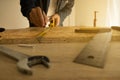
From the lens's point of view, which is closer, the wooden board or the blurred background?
the wooden board

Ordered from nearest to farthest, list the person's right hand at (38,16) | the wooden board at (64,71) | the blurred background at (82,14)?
the wooden board at (64,71)
the person's right hand at (38,16)
the blurred background at (82,14)

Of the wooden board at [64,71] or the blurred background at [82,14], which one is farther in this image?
the blurred background at [82,14]

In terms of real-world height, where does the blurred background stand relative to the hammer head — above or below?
above

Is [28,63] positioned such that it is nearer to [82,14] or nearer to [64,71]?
[64,71]

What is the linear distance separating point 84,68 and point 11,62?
0.52 feet

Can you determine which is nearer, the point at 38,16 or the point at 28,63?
the point at 28,63

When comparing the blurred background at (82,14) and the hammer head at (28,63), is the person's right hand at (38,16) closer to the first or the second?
the hammer head at (28,63)

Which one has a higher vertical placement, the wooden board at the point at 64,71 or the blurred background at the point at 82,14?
the blurred background at the point at 82,14

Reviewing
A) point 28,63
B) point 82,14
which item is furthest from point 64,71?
point 82,14

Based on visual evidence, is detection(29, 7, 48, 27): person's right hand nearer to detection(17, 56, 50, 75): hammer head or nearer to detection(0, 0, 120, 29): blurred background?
detection(17, 56, 50, 75): hammer head

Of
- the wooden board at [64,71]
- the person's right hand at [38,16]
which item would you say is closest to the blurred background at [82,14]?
the person's right hand at [38,16]

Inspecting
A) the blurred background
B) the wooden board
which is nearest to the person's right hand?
the wooden board

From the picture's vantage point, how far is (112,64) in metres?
0.40

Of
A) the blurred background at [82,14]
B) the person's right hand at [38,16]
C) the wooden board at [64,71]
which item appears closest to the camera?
the wooden board at [64,71]
